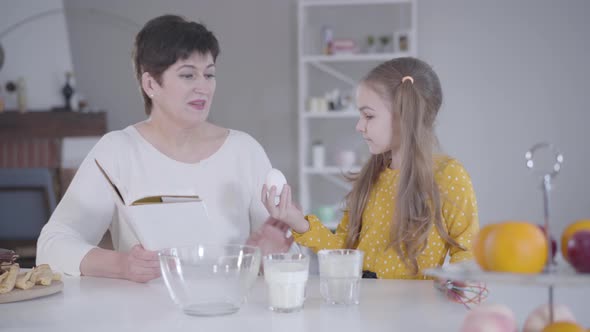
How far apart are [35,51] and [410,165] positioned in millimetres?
4371

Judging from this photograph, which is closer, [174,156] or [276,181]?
[276,181]

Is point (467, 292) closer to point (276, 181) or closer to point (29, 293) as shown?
point (276, 181)

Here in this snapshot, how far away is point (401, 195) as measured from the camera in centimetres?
173

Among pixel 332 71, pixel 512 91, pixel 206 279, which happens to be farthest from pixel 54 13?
pixel 206 279

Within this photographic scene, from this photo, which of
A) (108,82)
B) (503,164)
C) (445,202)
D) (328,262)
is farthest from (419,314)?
(108,82)

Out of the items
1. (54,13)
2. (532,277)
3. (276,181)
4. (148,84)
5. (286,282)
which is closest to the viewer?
(532,277)

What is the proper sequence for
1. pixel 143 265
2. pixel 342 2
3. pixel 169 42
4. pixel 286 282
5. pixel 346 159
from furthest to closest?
pixel 346 159 < pixel 342 2 < pixel 169 42 < pixel 143 265 < pixel 286 282

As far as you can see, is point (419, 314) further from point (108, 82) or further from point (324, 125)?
point (108, 82)

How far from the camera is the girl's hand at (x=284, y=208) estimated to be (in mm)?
1576

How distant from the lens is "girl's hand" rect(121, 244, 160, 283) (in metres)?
1.41

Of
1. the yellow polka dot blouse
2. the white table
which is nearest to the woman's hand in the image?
the yellow polka dot blouse

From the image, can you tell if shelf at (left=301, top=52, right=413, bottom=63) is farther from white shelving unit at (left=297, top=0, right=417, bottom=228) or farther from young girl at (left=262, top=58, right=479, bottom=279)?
young girl at (left=262, top=58, right=479, bottom=279)

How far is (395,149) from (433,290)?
2.25ft

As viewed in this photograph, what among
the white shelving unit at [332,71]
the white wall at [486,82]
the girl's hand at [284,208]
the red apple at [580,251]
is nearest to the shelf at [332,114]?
the white shelving unit at [332,71]
